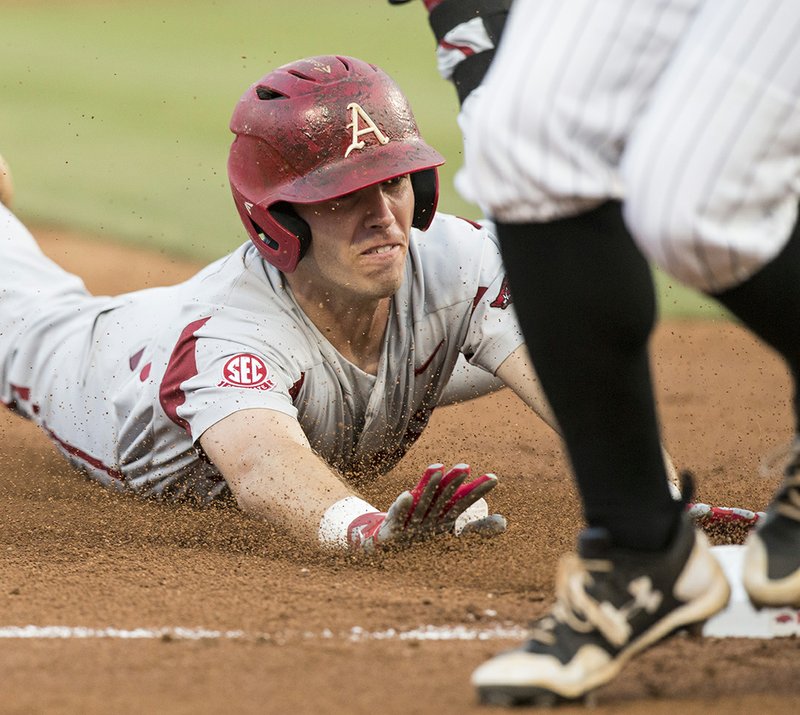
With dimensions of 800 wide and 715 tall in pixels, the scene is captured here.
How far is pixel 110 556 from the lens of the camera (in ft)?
8.80

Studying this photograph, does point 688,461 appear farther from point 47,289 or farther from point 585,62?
point 585,62

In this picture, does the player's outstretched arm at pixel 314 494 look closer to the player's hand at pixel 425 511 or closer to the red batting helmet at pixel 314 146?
the player's hand at pixel 425 511

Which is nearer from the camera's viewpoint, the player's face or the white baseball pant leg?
the white baseball pant leg

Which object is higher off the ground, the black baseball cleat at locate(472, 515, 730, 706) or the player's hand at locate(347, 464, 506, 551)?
the black baseball cleat at locate(472, 515, 730, 706)

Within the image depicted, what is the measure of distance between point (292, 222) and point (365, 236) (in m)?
0.18

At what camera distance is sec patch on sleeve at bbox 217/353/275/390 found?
9.39ft

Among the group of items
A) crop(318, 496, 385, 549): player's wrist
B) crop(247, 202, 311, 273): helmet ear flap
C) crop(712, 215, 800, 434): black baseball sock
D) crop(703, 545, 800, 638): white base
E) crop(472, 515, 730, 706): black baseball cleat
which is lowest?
crop(318, 496, 385, 549): player's wrist

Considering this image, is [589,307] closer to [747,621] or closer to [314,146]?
[747,621]

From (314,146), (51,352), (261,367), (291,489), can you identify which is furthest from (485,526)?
(51,352)

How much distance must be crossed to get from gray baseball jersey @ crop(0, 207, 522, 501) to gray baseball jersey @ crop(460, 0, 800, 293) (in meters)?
1.42

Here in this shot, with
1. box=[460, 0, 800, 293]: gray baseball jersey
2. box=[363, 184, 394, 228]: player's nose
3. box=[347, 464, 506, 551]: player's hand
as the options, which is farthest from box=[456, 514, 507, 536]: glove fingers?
box=[460, 0, 800, 293]: gray baseball jersey

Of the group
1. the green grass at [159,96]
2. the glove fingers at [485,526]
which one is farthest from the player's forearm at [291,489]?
the green grass at [159,96]

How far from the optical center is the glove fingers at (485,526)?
2742mm

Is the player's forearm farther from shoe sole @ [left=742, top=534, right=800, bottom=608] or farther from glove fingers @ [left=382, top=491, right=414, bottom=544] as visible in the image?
shoe sole @ [left=742, top=534, right=800, bottom=608]
